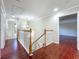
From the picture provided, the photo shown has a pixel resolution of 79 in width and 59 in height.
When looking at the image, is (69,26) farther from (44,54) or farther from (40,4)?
(44,54)

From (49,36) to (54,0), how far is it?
111 inches

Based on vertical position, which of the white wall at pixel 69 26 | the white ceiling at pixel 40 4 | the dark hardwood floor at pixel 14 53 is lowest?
the dark hardwood floor at pixel 14 53

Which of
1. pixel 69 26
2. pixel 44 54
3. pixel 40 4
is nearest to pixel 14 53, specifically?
pixel 44 54

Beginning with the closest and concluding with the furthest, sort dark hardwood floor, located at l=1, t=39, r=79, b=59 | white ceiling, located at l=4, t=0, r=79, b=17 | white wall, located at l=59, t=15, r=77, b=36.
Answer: dark hardwood floor, located at l=1, t=39, r=79, b=59 < white ceiling, located at l=4, t=0, r=79, b=17 < white wall, located at l=59, t=15, r=77, b=36

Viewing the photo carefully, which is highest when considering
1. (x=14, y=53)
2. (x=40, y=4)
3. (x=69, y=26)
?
(x=40, y=4)

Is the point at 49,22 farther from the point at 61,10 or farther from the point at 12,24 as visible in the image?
the point at 12,24

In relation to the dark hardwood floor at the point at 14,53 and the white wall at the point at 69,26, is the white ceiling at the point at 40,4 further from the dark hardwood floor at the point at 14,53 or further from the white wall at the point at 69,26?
the white wall at the point at 69,26

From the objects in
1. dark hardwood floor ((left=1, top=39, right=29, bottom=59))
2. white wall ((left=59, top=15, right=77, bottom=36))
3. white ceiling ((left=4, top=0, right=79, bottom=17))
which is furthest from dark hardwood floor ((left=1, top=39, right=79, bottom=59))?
white wall ((left=59, top=15, right=77, bottom=36))

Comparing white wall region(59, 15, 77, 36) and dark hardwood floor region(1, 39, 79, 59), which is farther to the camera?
white wall region(59, 15, 77, 36)

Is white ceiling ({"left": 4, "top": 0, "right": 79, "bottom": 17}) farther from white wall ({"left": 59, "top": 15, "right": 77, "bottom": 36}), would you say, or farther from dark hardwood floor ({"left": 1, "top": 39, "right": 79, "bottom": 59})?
white wall ({"left": 59, "top": 15, "right": 77, "bottom": 36})

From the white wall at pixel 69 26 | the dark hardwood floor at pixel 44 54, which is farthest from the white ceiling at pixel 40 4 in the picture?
the white wall at pixel 69 26

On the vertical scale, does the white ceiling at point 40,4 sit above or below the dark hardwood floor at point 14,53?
above

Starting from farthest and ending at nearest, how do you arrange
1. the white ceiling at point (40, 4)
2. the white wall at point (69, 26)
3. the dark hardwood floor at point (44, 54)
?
the white wall at point (69, 26), the white ceiling at point (40, 4), the dark hardwood floor at point (44, 54)

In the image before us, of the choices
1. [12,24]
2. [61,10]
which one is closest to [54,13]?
[61,10]
